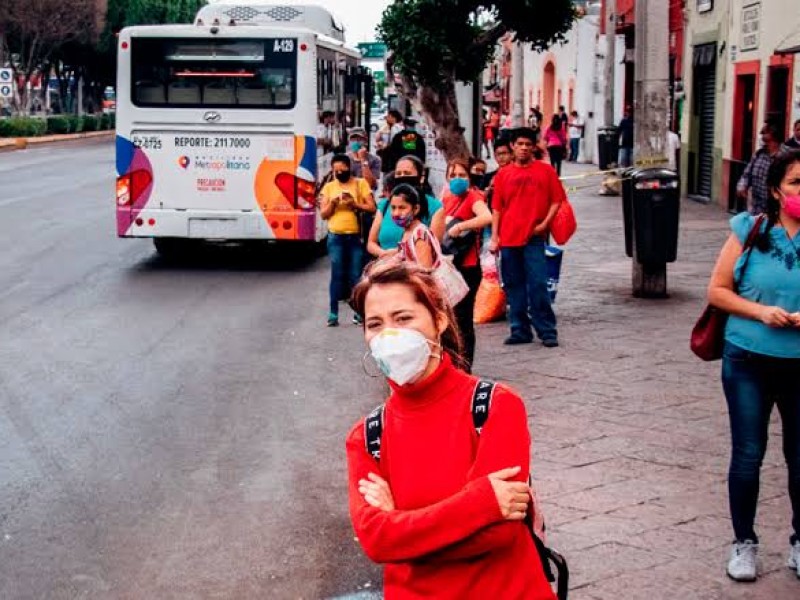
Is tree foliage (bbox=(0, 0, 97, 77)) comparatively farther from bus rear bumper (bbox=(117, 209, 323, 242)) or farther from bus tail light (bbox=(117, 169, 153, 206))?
bus rear bumper (bbox=(117, 209, 323, 242))

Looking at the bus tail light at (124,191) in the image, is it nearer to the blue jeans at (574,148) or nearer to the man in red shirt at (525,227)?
the man in red shirt at (525,227)

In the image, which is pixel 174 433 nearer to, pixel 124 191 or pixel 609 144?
pixel 124 191

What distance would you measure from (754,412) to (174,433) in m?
4.03

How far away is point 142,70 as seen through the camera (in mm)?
15453

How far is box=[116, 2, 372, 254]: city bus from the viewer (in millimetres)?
15172

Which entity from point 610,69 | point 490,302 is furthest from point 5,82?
point 490,302

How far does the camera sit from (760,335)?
193 inches

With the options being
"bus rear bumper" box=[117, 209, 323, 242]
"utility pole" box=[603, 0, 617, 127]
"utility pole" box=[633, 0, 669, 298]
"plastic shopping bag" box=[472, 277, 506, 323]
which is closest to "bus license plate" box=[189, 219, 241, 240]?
"bus rear bumper" box=[117, 209, 323, 242]

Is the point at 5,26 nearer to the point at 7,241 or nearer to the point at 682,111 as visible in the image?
the point at 682,111

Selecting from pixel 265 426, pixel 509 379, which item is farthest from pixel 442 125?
pixel 265 426

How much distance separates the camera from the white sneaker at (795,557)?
17.0 feet

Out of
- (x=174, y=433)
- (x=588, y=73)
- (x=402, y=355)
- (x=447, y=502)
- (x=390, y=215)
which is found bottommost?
(x=174, y=433)

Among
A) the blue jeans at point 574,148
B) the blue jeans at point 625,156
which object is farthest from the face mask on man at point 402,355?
the blue jeans at point 574,148

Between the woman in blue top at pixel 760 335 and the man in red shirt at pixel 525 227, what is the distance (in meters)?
4.88
